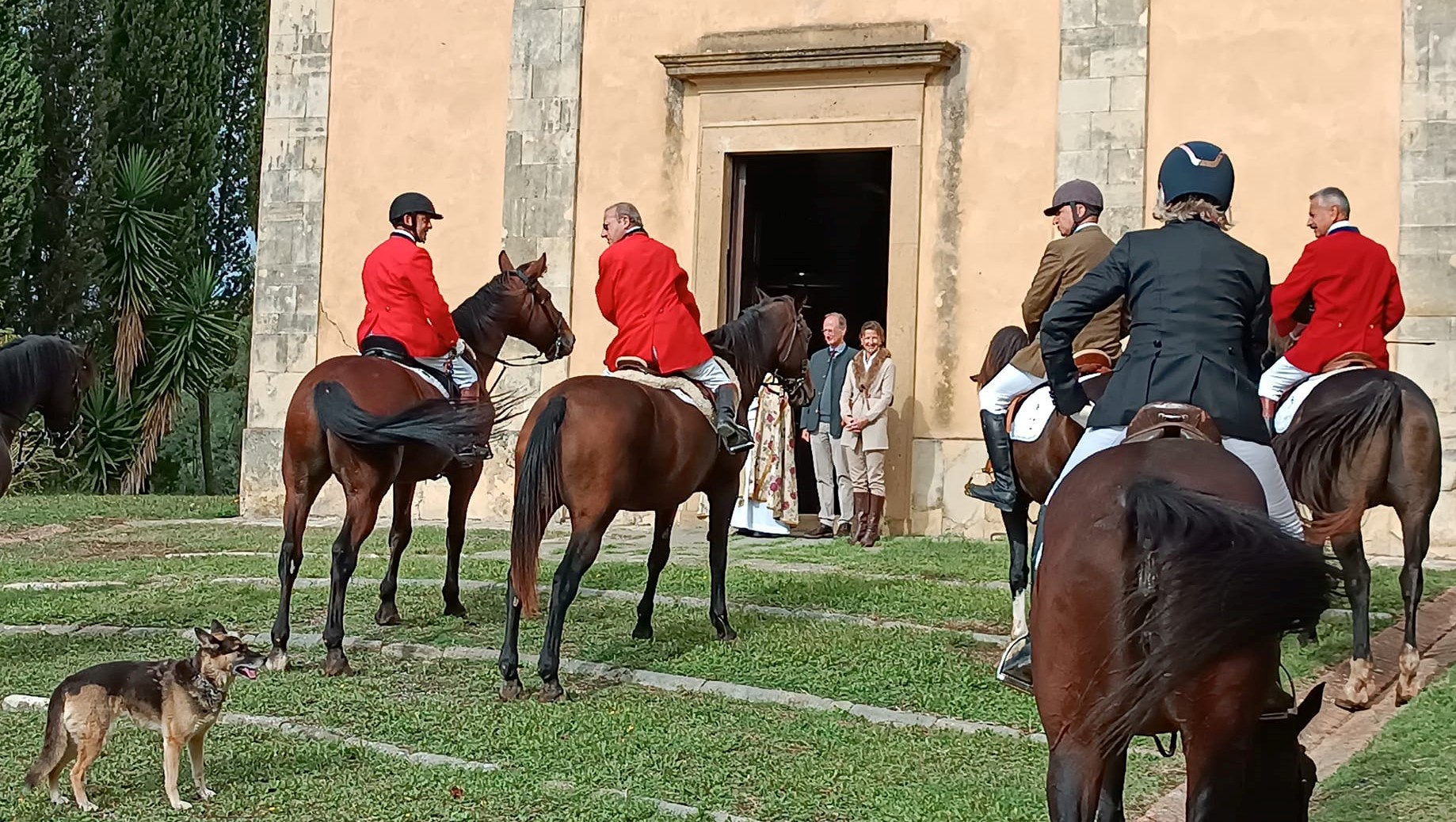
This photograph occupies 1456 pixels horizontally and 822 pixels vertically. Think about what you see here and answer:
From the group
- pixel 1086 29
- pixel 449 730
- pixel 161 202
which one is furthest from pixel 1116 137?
pixel 161 202

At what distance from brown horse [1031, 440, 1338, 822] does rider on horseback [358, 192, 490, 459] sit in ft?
18.0

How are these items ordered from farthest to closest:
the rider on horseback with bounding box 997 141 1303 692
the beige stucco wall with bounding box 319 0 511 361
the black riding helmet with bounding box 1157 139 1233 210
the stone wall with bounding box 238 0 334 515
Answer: the stone wall with bounding box 238 0 334 515
the beige stucco wall with bounding box 319 0 511 361
the black riding helmet with bounding box 1157 139 1233 210
the rider on horseback with bounding box 997 141 1303 692

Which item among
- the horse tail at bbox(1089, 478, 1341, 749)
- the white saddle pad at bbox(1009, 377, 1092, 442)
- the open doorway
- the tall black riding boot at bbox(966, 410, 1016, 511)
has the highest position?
the open doorway

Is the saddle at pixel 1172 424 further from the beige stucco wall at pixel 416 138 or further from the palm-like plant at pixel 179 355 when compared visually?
the palm-like plant at pixel 179 355

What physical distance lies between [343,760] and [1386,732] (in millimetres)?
4493

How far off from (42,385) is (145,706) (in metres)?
3.47

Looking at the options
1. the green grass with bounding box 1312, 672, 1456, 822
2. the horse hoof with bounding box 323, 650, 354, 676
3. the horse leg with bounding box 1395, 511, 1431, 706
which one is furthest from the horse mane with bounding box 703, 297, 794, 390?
the green grass with bounding box 1312, 672, 1456, 822

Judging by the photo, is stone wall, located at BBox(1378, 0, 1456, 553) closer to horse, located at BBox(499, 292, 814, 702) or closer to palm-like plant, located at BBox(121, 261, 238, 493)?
horse, located at BBox(499, 292, 814, 702)

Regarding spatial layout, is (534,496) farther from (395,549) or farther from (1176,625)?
(1176,625)

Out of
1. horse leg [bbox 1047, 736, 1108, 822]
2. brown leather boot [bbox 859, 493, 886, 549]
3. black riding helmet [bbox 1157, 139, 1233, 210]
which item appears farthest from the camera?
brown leather boot [bbox 859, 493, 886, 549]

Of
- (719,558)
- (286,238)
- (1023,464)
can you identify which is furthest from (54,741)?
(286,238)

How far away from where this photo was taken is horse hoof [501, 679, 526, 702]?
7.54 meters

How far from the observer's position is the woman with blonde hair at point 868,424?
1434 centimetres

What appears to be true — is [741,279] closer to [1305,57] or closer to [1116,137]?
[1116,137]
